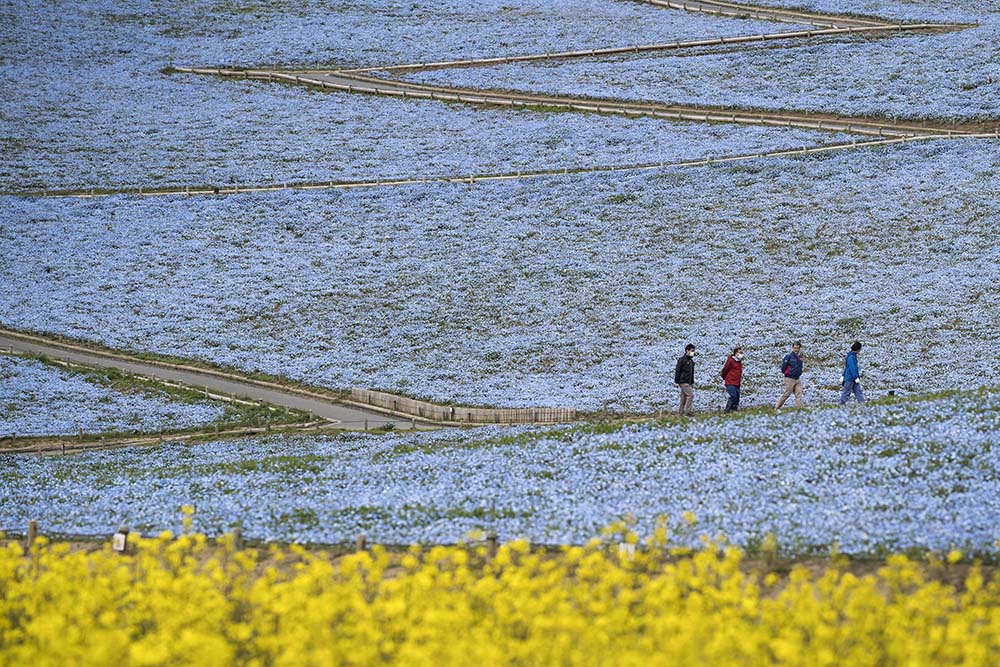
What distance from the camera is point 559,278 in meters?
52.1

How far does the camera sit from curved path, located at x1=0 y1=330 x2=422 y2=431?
41.5m

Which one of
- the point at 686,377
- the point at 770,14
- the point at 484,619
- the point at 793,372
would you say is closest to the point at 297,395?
the point at 686,377

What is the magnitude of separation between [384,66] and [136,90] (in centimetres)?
1543

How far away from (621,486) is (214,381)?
912 inches

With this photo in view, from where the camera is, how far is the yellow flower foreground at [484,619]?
15.7 meters

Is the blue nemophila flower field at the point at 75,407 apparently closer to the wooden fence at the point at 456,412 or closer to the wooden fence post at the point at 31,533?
the wooden fence at the point at 456,412

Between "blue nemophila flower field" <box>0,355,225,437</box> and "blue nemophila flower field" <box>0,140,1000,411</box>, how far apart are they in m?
3.83

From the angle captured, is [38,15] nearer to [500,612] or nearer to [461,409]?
[461,409]

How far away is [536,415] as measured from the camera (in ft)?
124

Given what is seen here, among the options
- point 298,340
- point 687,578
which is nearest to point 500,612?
point 687,578

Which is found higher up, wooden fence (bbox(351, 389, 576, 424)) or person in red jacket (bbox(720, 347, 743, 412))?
person in red jacket (bbox(720, 347, 743, 412))

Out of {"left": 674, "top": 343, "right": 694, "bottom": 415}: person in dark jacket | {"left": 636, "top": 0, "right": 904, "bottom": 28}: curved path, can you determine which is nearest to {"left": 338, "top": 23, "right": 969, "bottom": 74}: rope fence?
{"left": 636, "top": 0, "right": 904, "bottom": 28}: curved path

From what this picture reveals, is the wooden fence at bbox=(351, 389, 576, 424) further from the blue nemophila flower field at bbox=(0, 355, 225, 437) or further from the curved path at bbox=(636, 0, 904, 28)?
the curved path at bbox=(636, 0, 904, 28)

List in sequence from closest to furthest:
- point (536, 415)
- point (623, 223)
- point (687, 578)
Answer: point (687, 578) → point (536, 415) → point (623, 223)
